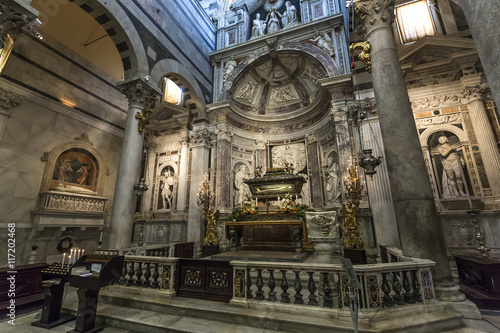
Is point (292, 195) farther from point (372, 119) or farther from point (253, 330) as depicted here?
point (253, 330)

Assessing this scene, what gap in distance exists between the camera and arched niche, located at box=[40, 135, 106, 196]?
9.80 meters

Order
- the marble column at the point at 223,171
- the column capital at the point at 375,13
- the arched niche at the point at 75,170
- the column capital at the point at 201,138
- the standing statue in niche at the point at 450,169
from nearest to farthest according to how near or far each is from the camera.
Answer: the column capital at the point at 375,13
the standing statue in niche at the point at 450,169
the arched niche at the point at 75,170
the marble column at the point at 223,171
the column capital at the point at 201,138

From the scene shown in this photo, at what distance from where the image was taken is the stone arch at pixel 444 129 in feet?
28.1

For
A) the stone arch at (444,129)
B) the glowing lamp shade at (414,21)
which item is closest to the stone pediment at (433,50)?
the glowing lamp shade at (414,21)

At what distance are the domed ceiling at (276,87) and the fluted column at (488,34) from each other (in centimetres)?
981

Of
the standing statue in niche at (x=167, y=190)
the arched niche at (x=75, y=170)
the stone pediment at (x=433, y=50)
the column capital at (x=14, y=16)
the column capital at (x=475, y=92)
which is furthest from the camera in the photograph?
the standing statue in niche at (x=167, y=190)

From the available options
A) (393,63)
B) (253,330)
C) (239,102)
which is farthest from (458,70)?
(253,330)

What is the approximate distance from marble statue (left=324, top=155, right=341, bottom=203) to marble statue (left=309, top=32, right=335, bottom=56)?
16.5 feet

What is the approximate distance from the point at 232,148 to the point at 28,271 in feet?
28.9

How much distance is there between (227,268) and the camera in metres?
4.63

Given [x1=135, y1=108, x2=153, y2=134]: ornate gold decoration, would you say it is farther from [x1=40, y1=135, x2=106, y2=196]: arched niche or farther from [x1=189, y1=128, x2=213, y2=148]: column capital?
[x1=40, y1=135, x2=106, y2=196]: arched niche

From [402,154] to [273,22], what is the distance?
11.7 m

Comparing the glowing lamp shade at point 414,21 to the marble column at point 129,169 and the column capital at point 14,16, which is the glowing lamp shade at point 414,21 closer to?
the marble column at point 129,169

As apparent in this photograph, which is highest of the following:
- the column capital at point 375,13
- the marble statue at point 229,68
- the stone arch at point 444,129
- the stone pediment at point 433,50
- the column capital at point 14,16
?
the marble statue at point 229,68
